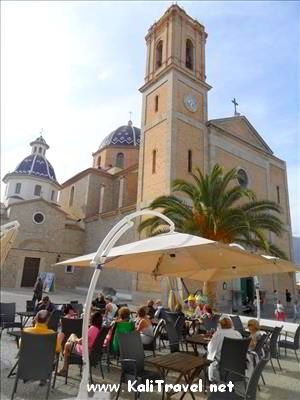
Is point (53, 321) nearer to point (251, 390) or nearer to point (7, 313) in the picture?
point (7, 313)

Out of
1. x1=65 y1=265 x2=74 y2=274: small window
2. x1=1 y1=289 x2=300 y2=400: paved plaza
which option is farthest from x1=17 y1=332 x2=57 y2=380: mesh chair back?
x1=65 y1=265 x2=74 y2=274: small window

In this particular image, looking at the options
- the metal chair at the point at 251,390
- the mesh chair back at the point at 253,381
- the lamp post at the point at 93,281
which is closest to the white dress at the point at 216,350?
the metal chair at the point at 251,390

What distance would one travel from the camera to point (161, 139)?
20.2 meters

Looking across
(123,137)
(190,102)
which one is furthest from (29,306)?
(123,137)

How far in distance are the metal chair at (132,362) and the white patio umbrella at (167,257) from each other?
2.35ft

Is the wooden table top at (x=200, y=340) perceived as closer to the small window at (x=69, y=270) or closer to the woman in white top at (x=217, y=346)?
the woman in white top at (x=217, y=346)

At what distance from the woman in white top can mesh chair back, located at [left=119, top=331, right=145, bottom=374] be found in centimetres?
105

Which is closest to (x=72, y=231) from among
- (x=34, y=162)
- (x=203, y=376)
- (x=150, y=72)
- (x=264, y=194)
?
(x=34, y=162)

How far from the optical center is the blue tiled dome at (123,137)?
35500mm

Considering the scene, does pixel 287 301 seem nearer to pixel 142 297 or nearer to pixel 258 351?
pixel 142 297

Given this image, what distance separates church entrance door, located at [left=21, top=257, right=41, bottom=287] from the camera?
2494cm

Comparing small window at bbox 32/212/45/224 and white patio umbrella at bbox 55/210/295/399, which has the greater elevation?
small window at bbox 32/212/45/224

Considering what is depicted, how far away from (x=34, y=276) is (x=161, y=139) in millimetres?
15684

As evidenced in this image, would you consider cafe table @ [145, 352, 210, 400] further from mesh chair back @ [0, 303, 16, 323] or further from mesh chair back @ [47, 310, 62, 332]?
mesh chair back @ [0, 303, 16, 323]
